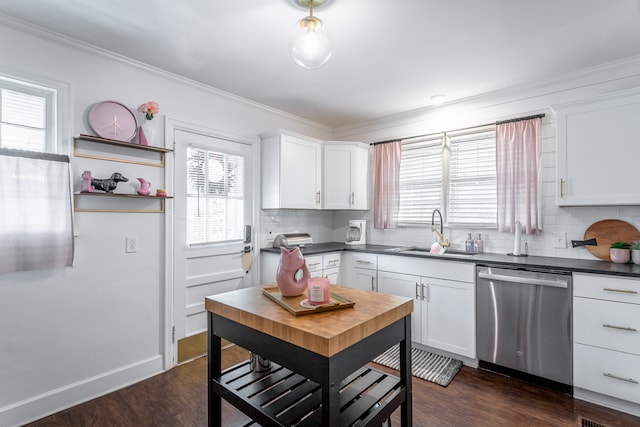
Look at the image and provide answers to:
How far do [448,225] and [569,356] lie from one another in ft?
5.24

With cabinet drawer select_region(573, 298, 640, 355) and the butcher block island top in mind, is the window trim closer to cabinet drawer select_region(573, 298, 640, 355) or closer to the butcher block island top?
the butcher block island top

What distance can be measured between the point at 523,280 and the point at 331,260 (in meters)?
1.87

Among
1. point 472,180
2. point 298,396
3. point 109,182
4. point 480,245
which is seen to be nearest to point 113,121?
point 109,182

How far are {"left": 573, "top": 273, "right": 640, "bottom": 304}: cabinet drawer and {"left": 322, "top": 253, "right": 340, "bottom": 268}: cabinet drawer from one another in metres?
2.17

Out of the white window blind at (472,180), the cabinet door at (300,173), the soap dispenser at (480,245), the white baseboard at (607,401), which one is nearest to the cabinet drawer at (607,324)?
the white baseboard at (607,401)

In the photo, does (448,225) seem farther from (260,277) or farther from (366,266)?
(260,277)

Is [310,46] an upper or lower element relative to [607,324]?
upper

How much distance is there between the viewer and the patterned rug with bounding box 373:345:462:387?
8.73 feet

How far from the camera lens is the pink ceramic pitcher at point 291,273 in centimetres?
157

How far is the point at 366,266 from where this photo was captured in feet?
11.8

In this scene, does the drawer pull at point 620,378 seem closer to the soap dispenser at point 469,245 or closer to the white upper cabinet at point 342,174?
the soap dispenser at point 469,245

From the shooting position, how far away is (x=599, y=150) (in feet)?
8.34

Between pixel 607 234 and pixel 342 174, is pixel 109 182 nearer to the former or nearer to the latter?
pixel 342 174

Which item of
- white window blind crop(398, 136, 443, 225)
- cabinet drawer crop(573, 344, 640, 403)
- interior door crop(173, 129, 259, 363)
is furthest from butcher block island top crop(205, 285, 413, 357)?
white window blind crop(398, 136, 443, 225)
